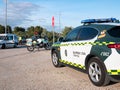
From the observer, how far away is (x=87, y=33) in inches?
307

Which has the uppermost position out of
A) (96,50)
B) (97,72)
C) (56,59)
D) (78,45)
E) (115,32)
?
(115,32)

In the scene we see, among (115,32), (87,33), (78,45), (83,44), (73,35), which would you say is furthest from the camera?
(73,35)

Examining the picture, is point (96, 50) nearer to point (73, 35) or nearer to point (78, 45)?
point (78, 45)

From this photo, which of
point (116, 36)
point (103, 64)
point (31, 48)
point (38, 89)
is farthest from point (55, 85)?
point (31, 48)

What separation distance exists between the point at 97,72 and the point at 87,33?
1.42m

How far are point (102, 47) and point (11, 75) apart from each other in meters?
3.76

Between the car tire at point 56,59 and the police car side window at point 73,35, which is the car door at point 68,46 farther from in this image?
the car tire at point 56,59

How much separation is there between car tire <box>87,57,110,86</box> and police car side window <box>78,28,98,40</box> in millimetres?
743

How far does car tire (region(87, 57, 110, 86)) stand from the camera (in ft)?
21.6

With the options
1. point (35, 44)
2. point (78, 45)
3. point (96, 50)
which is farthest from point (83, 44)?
point (35, 44)

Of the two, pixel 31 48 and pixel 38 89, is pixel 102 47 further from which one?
pixel 31 48

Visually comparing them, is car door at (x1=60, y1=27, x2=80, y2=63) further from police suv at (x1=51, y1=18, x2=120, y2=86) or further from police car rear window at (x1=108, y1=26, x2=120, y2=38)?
police car rear window at (x1=108, y1=26, x2=120, y2=38)

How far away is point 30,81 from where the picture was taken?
7719mm

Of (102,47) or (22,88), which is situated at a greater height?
(102,47)
